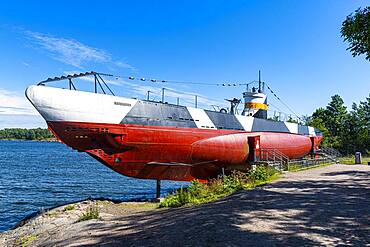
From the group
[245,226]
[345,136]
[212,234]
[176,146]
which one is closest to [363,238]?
[245,226]

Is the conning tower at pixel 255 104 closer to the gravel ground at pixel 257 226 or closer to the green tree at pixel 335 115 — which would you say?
the gravel ground at pixel 257 226

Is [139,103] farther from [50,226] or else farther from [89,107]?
[50,226]

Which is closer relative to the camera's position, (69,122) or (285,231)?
(285,231)

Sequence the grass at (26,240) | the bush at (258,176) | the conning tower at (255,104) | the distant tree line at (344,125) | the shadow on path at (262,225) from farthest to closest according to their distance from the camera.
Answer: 1. the distant tree line at (344,125)
2. the conning tower at (255,104)
3. the bush at (258,176)
4. the grass at (26,240)
5. the shadow on path at (262,225)

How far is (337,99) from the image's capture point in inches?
2726

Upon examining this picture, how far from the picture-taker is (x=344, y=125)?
2547 inches

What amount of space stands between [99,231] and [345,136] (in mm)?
61054

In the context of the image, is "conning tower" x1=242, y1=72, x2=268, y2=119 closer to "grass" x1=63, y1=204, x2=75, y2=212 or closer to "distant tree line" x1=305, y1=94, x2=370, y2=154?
"grass" x1=63, y1=204, x2=75, y2=212

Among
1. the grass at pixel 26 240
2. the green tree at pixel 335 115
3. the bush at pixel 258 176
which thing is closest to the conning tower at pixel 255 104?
the bush at pixel 258 176

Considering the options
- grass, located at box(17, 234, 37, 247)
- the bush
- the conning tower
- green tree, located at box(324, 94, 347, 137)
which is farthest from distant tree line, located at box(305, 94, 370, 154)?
grass, located at box(17, 234, 37, 247)

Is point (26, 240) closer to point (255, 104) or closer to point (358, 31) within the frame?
point (358, 31)

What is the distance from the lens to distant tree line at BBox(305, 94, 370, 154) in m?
56.6

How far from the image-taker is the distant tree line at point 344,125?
5662 centimetres

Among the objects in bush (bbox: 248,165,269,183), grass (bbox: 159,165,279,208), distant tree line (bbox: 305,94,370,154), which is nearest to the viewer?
grass (bbox: 159,165,279,208)
